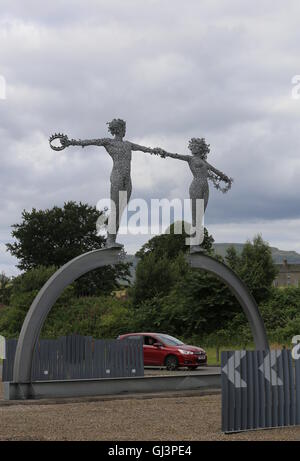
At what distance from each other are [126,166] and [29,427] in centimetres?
644

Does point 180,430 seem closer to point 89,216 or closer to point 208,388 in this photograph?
point 208,388

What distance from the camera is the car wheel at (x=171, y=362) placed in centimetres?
2472

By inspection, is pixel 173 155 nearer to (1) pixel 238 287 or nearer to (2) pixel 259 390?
(1) pixel 238 287

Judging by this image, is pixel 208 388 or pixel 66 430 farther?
pixel 208 388

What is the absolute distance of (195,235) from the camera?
55.4 ft

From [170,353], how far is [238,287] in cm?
825

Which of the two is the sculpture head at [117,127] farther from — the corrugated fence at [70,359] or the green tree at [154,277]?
the green tree at [154,277]

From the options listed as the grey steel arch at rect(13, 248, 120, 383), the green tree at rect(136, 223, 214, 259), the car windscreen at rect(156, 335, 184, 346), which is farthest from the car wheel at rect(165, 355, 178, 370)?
the green tree at rect(136, 223, 214, 259)

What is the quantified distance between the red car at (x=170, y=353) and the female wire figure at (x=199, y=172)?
27.9 ft

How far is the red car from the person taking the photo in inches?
961

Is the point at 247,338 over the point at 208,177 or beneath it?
beneath

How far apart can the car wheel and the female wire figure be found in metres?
8.93
